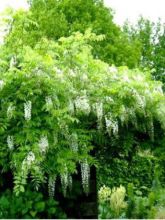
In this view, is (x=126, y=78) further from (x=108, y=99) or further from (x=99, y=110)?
(x=99, y=110)

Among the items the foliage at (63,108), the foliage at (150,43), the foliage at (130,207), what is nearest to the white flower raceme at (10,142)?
the foliage at (63,108)

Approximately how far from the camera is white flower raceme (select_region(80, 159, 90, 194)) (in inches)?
262

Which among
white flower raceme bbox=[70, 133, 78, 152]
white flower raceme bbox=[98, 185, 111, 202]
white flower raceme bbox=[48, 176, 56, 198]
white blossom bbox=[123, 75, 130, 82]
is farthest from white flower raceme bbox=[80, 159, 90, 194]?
white flower raceme bbox=[98, 185, 111, 202]

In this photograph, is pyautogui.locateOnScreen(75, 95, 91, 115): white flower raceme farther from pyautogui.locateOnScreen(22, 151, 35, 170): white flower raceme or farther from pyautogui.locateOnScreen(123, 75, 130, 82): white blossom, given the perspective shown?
pyautogui.locateOnScreen(22, 151, 35, 170): white flower raceme

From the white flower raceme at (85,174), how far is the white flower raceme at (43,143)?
0.63m

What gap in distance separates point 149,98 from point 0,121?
2038 mm

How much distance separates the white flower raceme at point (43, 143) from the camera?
20.2 feet

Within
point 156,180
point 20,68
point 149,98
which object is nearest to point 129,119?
point 149,98

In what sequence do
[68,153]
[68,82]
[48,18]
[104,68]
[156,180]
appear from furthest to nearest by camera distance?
[48,18] < [156,180] < [104,68] < [68,82] < [68,153]

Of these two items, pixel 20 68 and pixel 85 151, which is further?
pixel 20 68

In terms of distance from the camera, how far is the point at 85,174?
6.71 metres

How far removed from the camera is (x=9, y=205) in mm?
6289

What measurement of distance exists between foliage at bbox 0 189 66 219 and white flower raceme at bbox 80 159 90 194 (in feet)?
1.57

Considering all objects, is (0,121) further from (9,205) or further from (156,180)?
(156,180)
